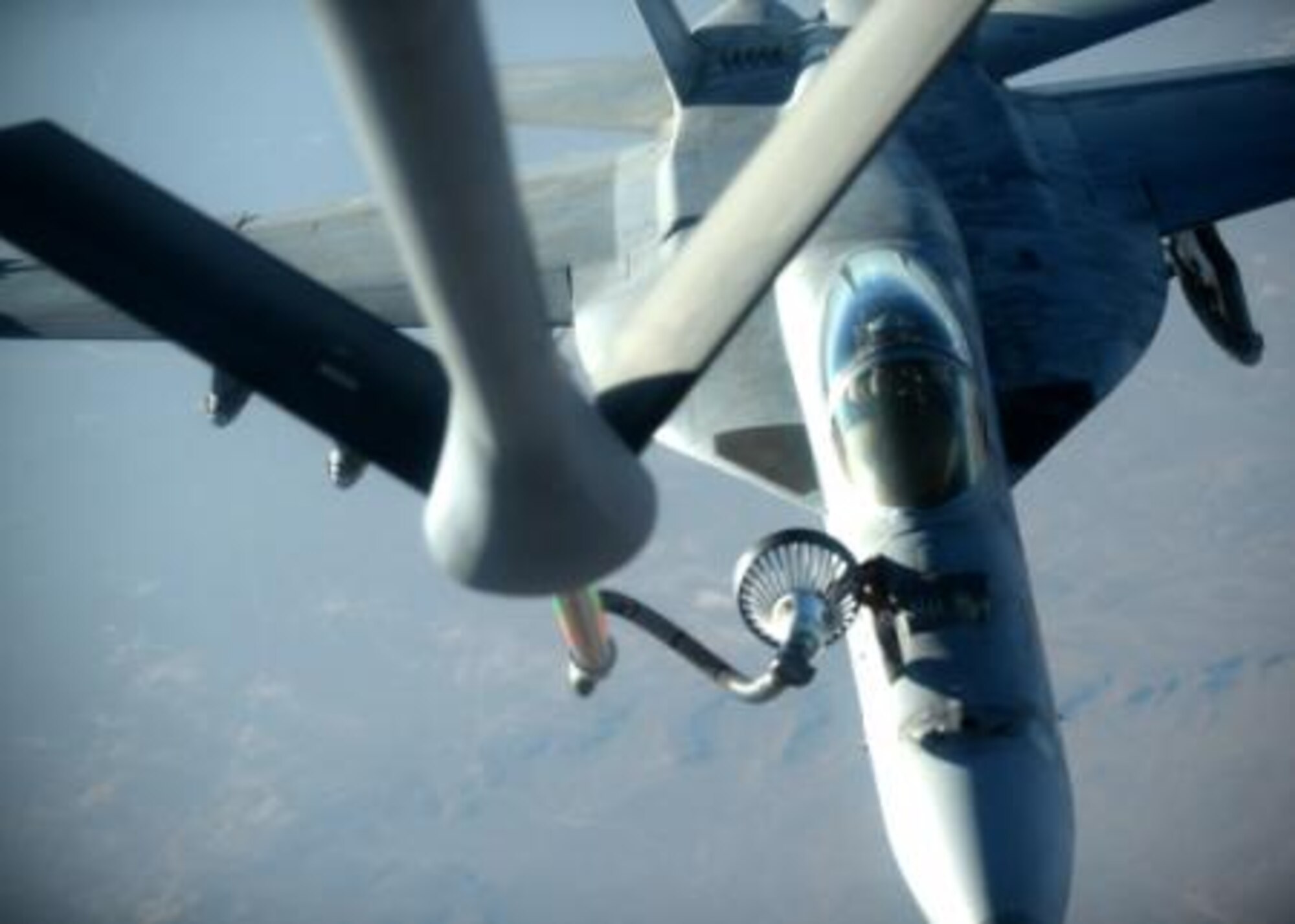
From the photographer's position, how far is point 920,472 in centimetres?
865

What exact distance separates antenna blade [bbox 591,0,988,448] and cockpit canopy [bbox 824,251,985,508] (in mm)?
3492

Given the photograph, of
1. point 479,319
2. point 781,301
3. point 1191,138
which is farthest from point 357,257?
point 479,319

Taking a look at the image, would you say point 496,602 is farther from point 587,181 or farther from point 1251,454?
point 587,181

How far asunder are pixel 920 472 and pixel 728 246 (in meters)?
4.25

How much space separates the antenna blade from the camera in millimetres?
4633

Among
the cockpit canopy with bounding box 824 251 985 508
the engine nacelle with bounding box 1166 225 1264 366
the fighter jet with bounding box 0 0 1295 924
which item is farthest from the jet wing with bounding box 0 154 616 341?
the engine nacelle with bounding box 1166 225 1264 366

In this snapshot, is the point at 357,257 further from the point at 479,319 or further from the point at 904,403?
the point at 479,319

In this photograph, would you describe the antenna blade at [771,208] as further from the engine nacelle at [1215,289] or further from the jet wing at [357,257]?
the engine nacelle at [1215,289]

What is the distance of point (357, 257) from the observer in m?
16.1

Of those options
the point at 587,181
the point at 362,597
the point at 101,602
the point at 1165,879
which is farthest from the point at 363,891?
the point at 587,181

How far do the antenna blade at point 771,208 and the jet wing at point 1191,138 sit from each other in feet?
35.2

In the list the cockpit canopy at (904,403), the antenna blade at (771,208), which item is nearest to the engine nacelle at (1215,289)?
the cockpit canopy at (904,403)

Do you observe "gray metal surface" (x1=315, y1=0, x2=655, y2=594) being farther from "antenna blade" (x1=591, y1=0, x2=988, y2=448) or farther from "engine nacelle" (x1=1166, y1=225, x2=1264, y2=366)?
"engine nacelle" (x1=1166, y1=225, x2=1264, y2=366)

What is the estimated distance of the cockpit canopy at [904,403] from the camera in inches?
340
